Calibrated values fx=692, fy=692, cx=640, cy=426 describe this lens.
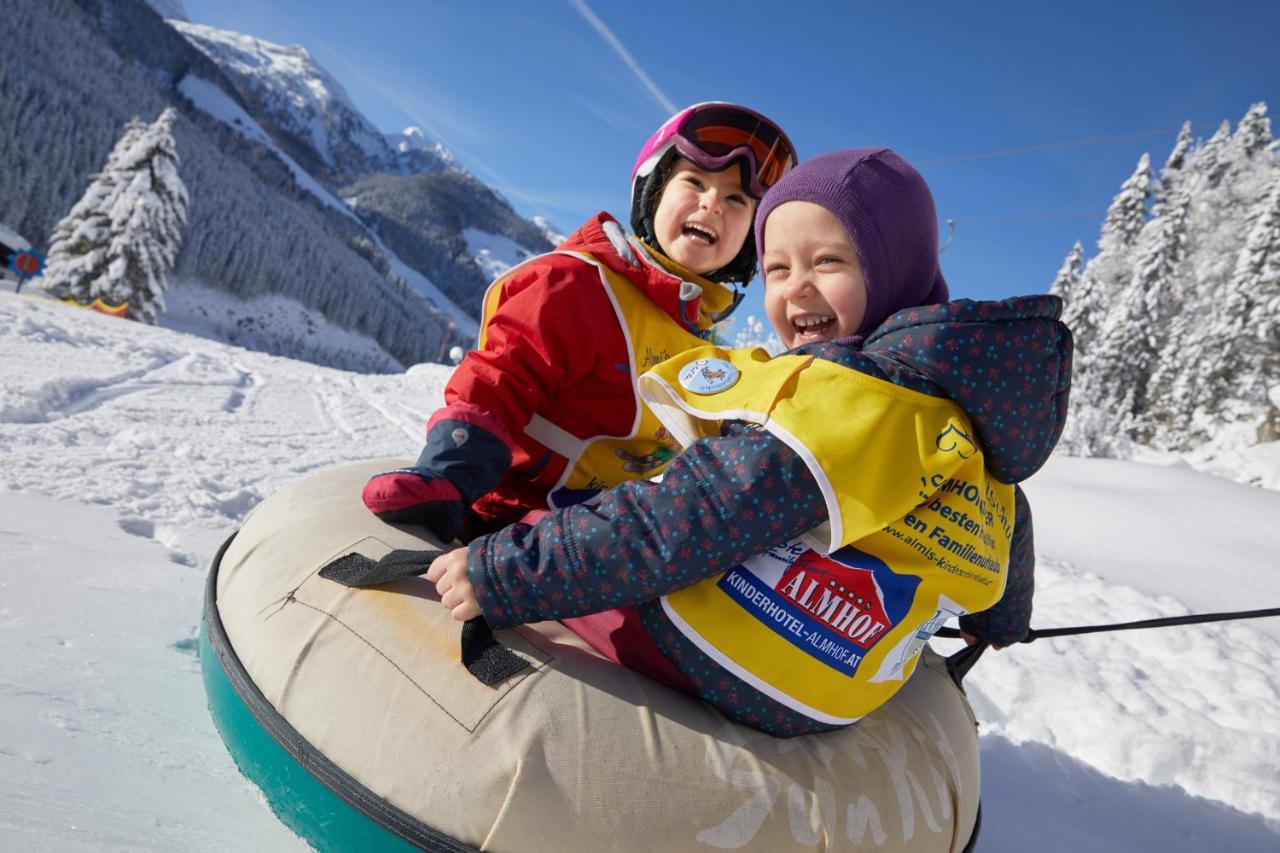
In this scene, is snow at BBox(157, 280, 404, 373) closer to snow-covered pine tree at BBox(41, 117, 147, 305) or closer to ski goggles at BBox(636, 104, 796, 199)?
snow-covered pine tree at BBox(41, 117, 147, 305)

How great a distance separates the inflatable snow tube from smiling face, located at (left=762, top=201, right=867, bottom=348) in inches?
35.6

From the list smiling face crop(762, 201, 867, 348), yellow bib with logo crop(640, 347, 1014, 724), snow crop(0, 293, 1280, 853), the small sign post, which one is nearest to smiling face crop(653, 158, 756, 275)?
smiling face crop(762, 201, 867, 348)

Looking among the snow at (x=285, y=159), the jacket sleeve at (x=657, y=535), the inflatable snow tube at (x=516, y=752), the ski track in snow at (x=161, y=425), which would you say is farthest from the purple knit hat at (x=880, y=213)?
the snow at (x=285, y=159)

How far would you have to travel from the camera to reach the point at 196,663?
2.09m

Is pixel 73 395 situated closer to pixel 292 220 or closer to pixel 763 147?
pixel 763 147

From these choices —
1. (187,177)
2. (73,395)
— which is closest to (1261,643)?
(73,395)

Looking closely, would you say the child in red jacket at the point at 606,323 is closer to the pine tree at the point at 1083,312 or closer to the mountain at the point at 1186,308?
the mountain at the point at 1186,308

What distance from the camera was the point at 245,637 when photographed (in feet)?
5.37

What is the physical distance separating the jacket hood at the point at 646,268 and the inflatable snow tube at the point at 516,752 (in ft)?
4.12

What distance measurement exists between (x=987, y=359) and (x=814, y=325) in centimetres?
43

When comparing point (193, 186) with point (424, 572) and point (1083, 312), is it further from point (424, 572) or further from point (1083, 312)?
point (424, 572)

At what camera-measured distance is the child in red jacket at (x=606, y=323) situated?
7.04 ft

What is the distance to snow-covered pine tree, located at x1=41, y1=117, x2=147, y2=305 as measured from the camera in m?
26.5

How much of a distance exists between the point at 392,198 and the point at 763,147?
185 metres
